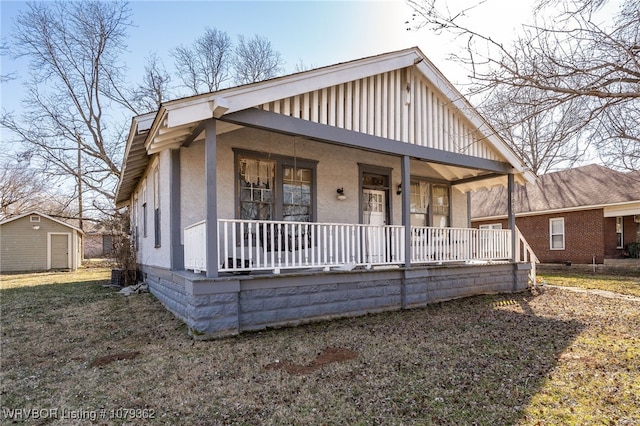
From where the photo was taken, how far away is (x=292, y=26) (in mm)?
10711

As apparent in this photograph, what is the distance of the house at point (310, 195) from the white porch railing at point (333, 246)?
0.05 meters

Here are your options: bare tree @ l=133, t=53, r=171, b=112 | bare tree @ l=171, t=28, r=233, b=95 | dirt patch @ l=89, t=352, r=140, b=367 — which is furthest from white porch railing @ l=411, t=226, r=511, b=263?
bare tree @ l=171, t=28, r=233, b=95

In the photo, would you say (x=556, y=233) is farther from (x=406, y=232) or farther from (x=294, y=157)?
(x=294, y=157)

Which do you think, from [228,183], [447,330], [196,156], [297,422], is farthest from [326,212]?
[297,422]

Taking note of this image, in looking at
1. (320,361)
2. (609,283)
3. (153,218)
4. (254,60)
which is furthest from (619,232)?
(254,60)

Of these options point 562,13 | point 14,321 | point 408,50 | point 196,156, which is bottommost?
point 14,321

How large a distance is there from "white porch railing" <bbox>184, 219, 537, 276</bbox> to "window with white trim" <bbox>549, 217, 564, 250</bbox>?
952 centimetres

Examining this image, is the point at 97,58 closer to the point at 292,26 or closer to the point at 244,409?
the point at 292,26

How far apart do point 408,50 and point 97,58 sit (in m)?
22.6

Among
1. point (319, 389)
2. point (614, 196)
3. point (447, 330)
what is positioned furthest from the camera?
point (614, 196)

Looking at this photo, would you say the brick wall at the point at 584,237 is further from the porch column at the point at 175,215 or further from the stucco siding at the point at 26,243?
the stucco siding at the point at 26,243

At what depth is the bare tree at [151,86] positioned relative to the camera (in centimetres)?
2489

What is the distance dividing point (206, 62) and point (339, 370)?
2876 cm

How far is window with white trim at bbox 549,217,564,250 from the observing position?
17344 millimetres
